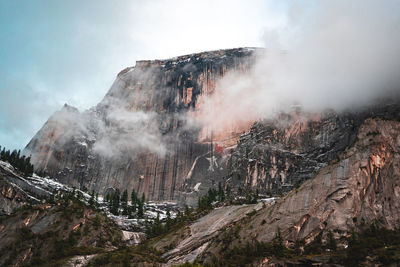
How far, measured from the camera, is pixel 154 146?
589ft

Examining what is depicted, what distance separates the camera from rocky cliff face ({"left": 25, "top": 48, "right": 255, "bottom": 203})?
16600cm

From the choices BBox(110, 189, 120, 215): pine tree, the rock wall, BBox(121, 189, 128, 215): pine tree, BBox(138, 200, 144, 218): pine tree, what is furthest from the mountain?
BBox(110, 189, 120, 215): pine tree

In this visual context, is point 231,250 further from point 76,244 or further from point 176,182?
point 176,182

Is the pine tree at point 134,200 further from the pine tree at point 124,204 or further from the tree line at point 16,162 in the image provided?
the tree line at point 16,162

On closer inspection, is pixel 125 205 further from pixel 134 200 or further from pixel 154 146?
pixel 154 146

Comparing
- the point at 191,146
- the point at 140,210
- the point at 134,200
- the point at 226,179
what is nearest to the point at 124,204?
the point at 134,200

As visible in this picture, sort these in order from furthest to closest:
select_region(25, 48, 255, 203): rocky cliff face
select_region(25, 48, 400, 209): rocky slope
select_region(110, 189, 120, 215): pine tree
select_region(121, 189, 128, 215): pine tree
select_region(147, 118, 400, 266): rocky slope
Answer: select_region(25, 48, 255, 203): rocky cliff face
select_region(121, 189, 128, 215): pine tree
select_region(110, 189, 120, 215): pine tree
select_region(25, 48, 400, 209): rocky slope
select_region(147, 118, 400, 266): rocky slope

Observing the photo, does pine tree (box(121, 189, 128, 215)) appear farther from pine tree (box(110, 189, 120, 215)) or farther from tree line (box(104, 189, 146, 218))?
pine tree (box(110, 189, 120, 215))

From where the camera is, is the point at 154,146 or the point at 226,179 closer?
the point at 226,179

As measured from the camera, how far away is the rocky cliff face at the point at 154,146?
16600cm

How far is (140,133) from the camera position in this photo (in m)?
187

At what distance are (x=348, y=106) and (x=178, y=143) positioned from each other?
70.0m

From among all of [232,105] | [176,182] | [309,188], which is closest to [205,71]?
[232,105]

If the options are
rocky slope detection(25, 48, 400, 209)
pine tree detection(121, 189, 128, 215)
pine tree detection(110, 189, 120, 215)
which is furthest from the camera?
pine tree detection(121, 189, 128, 215)
